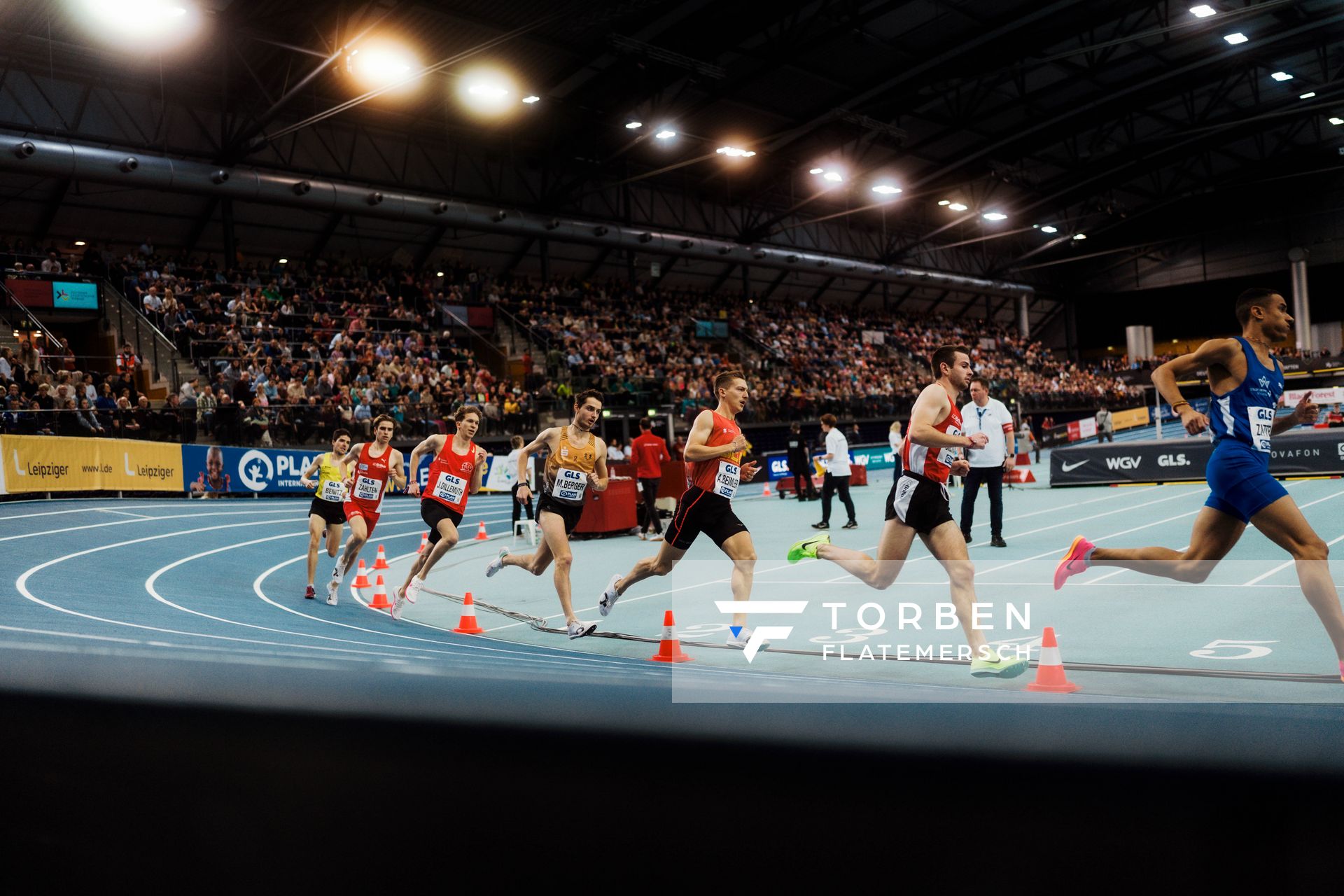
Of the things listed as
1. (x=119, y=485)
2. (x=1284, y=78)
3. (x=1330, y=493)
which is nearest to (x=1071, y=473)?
(x=1330, y=493)

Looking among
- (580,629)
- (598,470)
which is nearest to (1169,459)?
(598,470)

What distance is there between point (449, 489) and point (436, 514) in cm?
32

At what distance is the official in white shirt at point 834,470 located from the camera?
56.1 feet

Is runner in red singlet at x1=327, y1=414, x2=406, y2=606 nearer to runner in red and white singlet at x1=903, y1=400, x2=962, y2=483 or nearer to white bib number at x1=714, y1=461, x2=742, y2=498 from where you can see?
white bib number at x1=714, y1=461, x2=742, y2=498

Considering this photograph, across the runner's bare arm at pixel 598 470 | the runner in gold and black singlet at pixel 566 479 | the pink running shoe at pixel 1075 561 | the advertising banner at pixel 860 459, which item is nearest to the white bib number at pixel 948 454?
the pink running shoe at pixel 1075 561

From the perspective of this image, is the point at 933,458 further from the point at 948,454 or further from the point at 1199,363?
the point at 1199,363

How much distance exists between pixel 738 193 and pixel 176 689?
4268cm

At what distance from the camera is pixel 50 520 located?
15.5 m

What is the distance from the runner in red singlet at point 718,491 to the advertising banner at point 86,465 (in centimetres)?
1520

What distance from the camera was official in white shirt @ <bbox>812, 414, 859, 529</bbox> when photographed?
17.1 m

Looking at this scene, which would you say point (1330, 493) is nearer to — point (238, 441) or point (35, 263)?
point (238, 441)

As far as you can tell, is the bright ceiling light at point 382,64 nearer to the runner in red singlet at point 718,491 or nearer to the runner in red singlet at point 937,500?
the runner in red singlet at point 718,491

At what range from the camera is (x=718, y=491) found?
7797 mm

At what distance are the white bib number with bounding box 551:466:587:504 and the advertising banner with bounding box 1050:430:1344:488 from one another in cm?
1515
